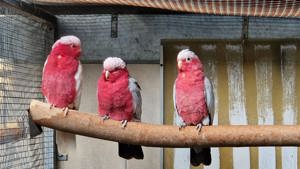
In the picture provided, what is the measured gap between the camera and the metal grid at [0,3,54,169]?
2619mm

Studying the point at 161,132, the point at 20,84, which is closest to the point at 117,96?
the point at 161,132

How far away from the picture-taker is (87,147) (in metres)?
3.14

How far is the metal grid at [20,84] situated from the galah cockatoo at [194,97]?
0.86 m

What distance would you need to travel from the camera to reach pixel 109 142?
3131mm

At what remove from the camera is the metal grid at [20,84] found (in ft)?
8.59

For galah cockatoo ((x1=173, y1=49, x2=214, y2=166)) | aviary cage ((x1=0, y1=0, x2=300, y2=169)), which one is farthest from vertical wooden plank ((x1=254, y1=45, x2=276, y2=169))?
galah cockatoo ((x1=173, y1=49, x2=214, y2=166))

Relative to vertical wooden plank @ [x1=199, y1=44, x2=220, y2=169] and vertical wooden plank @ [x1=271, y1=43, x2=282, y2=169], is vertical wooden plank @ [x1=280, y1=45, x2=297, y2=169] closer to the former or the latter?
vertical wooden plank @ [x1=271, y1=43, x2=282, y2=169]

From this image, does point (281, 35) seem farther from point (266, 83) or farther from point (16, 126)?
point (16, 126)

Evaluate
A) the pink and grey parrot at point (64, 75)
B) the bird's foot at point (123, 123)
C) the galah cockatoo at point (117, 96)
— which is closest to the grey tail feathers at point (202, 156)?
the galah cockatoo at point (117, 96)

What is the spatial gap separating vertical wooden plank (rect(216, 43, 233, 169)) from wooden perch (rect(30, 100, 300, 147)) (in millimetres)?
1047

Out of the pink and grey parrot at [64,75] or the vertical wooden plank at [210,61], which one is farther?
the vertical wooden plank at [210,61]

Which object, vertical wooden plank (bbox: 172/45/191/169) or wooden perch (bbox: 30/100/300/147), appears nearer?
wooden perch (bbox: 30/100/300/147)

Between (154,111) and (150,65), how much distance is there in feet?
0.86

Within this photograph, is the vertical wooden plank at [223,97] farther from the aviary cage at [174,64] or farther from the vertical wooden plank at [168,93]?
the vertical wooden plank at [168,93]
